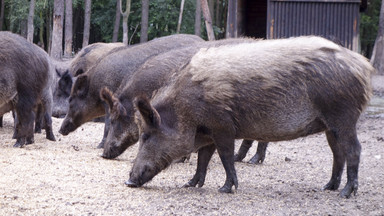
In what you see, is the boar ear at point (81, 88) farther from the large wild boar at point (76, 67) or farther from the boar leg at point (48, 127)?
the boar leg at point (48, 127)

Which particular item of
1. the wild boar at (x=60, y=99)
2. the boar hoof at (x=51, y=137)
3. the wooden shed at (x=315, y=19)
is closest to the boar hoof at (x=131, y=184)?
the boar hoof at (x=51, y=137)

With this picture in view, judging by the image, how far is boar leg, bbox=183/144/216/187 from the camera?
22.9ft

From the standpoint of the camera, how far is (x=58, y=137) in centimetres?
1158

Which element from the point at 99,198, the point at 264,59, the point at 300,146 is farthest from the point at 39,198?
the point at 300,146

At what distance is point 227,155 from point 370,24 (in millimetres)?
40899

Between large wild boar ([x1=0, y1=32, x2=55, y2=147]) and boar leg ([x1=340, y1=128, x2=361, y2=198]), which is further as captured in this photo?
large wild boar ([x1=0, y1=32, x2=55, y2=147])

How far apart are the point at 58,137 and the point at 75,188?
16.9ft

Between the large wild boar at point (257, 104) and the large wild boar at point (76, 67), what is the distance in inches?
149

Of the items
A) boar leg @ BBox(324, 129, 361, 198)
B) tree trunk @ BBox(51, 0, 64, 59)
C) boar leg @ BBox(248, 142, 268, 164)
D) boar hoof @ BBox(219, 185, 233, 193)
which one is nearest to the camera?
boar leg @ BBox(324, 129, 361, 198)

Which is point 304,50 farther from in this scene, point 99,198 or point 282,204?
point 99,198

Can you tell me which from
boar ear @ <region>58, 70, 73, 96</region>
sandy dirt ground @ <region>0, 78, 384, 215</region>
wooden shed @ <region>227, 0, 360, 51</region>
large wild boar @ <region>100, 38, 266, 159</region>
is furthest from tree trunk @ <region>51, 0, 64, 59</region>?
large wild boar @ <region>100, 38, 266, 159</region>

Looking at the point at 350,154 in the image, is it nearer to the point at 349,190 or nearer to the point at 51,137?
the point at 349,190

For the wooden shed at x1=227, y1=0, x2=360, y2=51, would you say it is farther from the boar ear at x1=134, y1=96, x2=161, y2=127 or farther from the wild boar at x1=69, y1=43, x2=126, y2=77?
the boar ear at x1=134, y1=96, x2=161, y2=127

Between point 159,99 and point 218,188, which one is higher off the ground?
point 159,99
